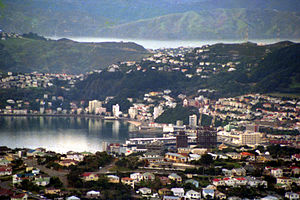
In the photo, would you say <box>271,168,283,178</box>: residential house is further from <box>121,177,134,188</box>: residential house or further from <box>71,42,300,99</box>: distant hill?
<box>71,42,300,99</box>: distant hill

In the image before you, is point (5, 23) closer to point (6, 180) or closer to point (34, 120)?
point (34, 120)

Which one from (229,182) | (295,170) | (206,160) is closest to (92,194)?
(229,182)

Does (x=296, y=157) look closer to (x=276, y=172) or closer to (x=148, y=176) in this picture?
(x=276, y=172)

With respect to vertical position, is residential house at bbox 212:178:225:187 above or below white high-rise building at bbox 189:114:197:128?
below

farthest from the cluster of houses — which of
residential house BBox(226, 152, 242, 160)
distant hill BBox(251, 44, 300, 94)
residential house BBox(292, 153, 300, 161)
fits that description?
distant hill BBox(251, 44, 300, 94)

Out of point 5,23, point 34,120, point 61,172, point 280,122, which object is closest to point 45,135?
point 34,120

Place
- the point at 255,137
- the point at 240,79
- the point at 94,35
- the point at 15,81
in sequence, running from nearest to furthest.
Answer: the point at 255,137 → the point at 240,79 → the point at 15,81 → the point at 94,35
